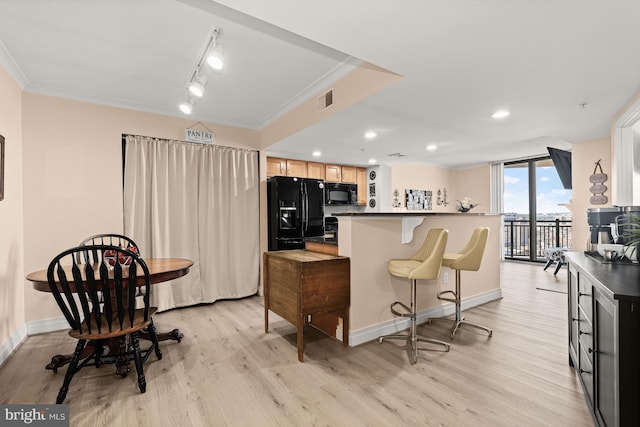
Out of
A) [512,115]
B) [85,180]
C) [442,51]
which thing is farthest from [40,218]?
[512,115]

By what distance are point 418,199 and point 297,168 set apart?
3.19 meters

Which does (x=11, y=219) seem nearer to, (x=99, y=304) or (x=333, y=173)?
(x=99, y=304)

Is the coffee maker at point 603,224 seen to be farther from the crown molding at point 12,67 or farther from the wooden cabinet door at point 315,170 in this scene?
the crown molding at point 12,67

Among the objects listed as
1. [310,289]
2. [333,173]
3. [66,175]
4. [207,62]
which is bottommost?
[310,289]

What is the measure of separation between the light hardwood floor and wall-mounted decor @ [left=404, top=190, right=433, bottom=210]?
13.3 ft

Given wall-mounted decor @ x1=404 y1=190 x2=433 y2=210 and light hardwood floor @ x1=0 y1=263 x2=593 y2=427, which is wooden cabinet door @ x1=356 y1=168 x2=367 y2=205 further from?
light hardwood floor @ x1=0 y1=263 x2=593 y2=427

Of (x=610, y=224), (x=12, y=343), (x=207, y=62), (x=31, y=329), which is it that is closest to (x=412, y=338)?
(x=610, y=224)

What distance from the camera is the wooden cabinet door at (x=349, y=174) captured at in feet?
20.0

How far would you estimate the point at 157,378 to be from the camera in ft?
7.19

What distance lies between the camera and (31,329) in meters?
3.06

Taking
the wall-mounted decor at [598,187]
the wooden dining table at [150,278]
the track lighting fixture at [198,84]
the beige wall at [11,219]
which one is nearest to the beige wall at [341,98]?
the track lighting fixture at [198,84]

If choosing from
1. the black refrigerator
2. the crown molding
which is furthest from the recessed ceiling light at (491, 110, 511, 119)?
the crown molding

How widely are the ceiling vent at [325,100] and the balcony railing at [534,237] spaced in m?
6.16

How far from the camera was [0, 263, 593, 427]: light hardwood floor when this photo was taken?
5.76 ft
